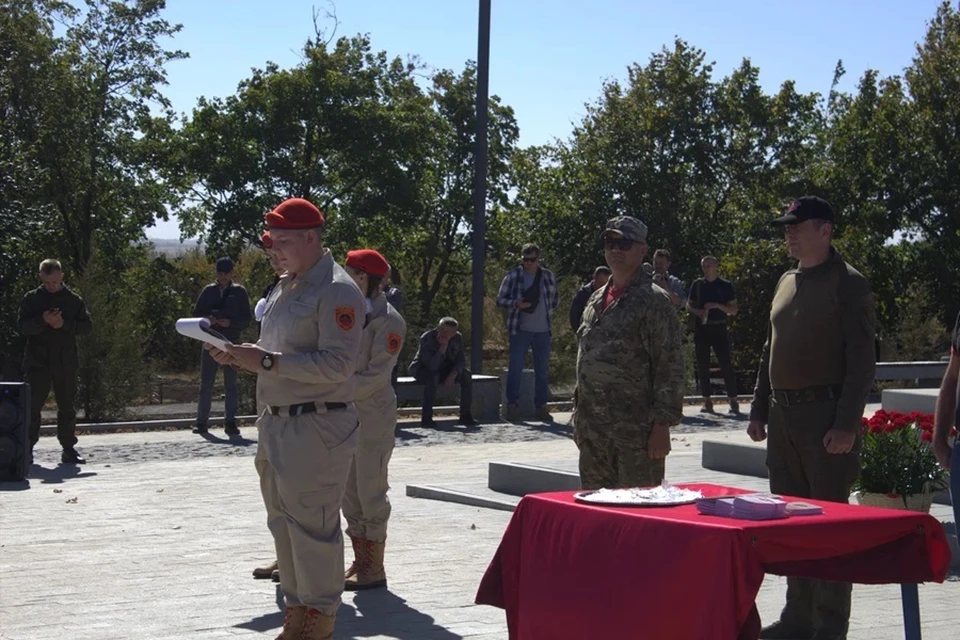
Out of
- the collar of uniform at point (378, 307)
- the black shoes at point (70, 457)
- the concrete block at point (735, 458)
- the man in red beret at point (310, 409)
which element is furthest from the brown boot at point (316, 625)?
the black shoes at point (70, 457)

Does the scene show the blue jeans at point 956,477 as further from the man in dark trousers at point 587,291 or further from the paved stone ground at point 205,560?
the man in dark trousers at point 587,291

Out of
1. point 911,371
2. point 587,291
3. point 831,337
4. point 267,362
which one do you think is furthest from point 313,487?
point 911,371

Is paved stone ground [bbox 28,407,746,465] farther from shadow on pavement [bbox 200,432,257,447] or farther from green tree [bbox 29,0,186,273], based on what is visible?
green tree [bbox 29,0,186,273]

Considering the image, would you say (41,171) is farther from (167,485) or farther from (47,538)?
(47,538)

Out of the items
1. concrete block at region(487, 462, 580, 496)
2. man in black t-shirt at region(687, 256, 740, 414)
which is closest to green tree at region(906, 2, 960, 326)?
man in black t-shirt at region(687, 256, 740, 414)

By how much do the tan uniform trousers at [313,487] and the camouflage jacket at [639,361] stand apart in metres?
1.33

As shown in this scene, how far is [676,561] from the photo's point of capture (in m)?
4.88

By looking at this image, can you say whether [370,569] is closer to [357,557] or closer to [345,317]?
[357,557]

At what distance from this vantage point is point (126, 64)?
37.2m

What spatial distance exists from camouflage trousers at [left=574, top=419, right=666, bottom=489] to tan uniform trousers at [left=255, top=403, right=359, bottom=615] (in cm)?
131

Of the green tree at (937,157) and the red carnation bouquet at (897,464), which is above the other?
the green tree at (937,157)

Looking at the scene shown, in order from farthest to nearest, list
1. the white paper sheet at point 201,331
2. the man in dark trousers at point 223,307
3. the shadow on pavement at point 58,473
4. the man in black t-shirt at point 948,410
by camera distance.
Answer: the man in dark trousers at point 223,307 → the shadow on pavement at point 58,473 → the white paper sheet at point 201,331 → the man in black t-shirt at point 948,410

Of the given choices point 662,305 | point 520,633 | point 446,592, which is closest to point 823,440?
point 662,305

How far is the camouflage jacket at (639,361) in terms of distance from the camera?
6.98m
